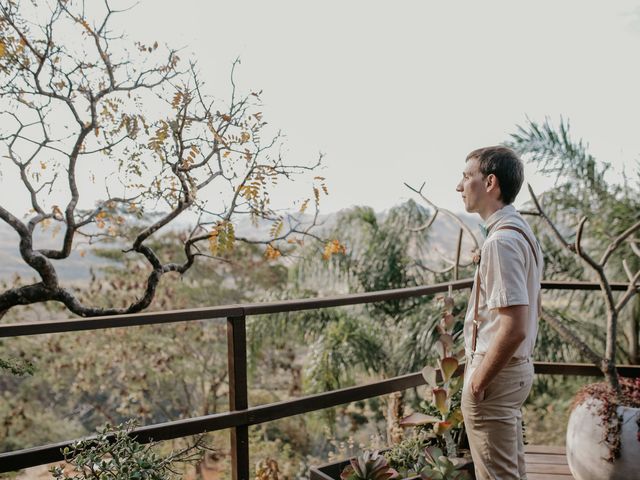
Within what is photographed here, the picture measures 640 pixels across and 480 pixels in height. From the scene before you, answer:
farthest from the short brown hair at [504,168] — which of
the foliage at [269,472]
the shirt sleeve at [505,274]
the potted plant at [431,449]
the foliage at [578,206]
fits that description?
the foliage at [578,206]

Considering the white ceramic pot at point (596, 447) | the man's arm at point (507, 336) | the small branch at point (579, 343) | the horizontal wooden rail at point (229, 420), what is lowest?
the white ceramic pot at point (596, 447)

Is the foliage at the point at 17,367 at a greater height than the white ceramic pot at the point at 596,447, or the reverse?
the foliage at the point at 17,367

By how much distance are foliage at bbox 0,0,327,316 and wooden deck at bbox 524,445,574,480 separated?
5.29ft

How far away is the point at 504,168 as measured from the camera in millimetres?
1696

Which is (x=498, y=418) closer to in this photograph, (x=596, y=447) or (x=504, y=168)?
(x=504, y=168)

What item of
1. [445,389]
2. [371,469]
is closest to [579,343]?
[445,389]

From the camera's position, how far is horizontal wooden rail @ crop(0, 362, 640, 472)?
1803 millimetres

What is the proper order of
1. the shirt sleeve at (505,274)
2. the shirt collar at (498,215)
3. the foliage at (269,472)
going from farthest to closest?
1. the foliage at (269,472)
2. the shirt collar at (498,215)
3. the shirt sleeve at (505,274)

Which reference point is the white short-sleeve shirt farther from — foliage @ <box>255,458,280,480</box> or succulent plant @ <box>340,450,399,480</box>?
foliage @ <box>255,458,280,480</box>

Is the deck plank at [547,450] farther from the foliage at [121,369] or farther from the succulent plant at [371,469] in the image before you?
the foliage at [121,369]

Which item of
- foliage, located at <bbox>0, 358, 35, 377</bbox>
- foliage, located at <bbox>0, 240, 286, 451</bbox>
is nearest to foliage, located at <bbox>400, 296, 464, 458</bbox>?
foliage, located at <bbox>0, 358, 35, 377</bbox>

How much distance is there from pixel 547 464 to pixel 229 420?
1.64 metres

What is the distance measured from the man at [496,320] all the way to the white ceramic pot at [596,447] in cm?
103

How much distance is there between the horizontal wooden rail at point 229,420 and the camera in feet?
5.91
